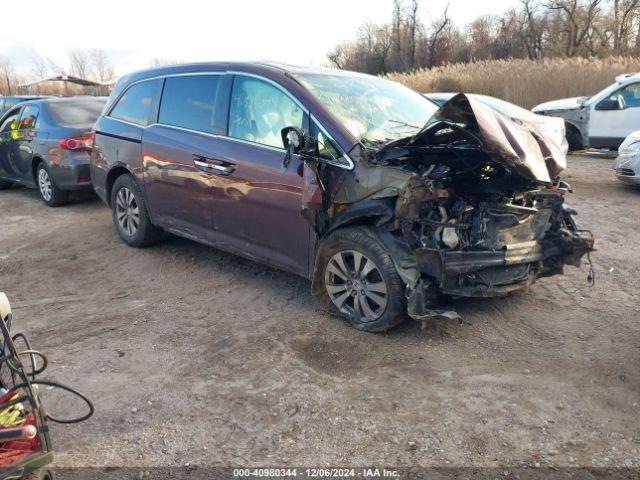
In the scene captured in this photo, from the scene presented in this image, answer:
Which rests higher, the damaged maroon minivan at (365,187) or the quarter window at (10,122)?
the quarter window at (10,122)

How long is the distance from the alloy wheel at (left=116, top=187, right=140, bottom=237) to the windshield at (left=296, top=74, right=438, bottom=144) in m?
2.59

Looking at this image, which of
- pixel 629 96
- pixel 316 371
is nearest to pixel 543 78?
pixel 629 96

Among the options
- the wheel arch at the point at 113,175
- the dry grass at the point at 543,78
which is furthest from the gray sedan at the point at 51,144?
the dry grass at the point at 543,78

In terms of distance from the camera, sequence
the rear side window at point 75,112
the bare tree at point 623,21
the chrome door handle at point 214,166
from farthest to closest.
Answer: the bare tree at point 623,21 < the rear side window at point 75,112 < the chrome door handle at point 214,166

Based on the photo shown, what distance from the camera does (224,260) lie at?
5699 millimetres

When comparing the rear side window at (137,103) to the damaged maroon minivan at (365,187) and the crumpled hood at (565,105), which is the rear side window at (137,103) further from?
the crumpled hood at (565,105)

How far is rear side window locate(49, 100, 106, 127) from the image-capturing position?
8.45m

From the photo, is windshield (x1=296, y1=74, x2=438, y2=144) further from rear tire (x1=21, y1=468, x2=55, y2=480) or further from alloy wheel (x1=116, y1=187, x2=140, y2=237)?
rear tire (x1=21, y1=468, x2=55, y2=480)

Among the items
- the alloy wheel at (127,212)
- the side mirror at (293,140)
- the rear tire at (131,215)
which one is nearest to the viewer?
the side mirror at (293,140)

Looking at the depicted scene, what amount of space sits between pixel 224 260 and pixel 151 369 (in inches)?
87.1

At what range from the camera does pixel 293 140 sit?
392 centimetres

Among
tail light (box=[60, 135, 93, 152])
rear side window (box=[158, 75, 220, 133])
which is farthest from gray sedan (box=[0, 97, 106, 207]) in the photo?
rear side window (box=[158, 75, 220, 133])

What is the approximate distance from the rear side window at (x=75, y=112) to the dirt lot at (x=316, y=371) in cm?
373

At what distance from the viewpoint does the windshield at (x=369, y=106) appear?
13.7 ft
